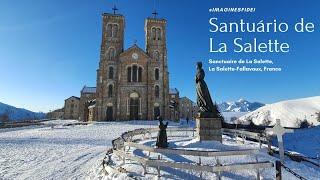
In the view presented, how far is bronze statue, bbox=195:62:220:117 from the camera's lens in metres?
15.6

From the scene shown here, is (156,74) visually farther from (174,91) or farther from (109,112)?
(174,91)

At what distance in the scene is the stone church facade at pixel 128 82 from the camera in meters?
47.4

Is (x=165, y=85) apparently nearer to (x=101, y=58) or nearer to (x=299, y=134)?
(x=101, y=58)

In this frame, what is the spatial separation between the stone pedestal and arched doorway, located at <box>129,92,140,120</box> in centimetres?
3264

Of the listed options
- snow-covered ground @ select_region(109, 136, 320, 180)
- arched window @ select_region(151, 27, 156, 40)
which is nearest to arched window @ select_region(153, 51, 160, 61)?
arched window @ select_region(151, 27, 156, 40)

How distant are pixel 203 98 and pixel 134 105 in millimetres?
32741

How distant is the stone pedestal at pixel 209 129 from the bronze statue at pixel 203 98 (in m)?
0.32

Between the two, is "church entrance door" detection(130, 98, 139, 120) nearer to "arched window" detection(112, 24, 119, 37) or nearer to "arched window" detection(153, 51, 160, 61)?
"arched window" detection(153, 51, 160, 61)

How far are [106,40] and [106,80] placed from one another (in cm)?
725

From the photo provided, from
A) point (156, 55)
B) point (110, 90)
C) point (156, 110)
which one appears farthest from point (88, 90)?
point (156, 110)

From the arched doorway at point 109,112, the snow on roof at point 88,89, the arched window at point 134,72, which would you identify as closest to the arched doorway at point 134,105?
the arched window at point 134,72

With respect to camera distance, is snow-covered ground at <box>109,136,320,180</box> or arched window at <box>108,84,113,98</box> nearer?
snow-covered ground at <box>109,136,320,180</box>

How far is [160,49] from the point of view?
170 feet

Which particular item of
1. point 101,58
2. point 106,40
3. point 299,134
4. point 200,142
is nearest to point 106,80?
point 101,58
